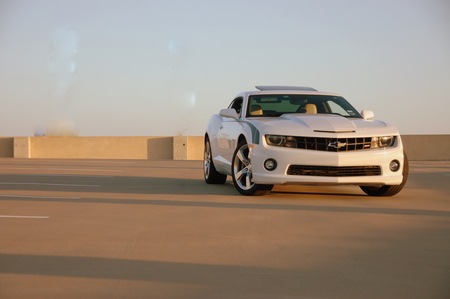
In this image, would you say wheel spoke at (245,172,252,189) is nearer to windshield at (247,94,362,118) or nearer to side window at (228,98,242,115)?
windshield at (247,94,362,118)

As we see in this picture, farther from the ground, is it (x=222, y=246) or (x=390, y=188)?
(x=222, y=246)

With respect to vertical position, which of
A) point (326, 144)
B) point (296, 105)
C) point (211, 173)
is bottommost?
point (211, 173)

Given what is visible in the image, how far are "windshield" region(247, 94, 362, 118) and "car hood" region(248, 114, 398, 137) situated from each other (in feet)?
2.40

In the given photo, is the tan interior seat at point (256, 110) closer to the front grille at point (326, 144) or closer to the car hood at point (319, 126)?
the car hood at point (319, 126)

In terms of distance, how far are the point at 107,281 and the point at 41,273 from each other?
21.2 inches

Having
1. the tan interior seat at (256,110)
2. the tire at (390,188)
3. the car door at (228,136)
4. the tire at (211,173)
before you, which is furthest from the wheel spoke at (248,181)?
the tire at (211,173)

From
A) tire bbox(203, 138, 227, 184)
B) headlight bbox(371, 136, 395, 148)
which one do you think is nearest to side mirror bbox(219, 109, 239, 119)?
tire bbox(203, 138, 227, 184)

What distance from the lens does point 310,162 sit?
9.95 metres

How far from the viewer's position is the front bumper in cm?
995

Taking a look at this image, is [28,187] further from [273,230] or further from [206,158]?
[273,230]

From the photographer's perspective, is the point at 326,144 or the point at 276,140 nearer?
the point at 326,144

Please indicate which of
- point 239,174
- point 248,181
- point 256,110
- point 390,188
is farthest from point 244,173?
point 390,188

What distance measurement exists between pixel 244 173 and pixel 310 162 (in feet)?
3.87

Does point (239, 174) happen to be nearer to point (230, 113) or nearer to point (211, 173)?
point (230, 113)
